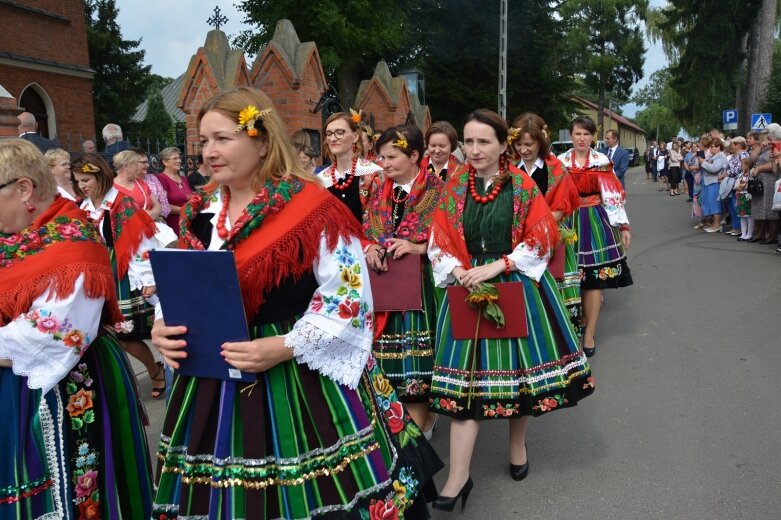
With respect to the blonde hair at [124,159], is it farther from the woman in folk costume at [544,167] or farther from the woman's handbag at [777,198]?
the woman's handbag at [777,198]

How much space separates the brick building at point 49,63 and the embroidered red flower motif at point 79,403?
17.2m

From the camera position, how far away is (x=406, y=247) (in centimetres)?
415

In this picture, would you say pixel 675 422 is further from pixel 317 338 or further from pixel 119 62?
pixel 119 62

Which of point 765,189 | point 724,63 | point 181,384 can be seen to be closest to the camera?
point 181,384

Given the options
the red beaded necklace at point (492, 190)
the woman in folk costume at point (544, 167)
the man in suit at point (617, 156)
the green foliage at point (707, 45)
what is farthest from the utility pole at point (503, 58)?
the red beaded necklace at point (492, 190)

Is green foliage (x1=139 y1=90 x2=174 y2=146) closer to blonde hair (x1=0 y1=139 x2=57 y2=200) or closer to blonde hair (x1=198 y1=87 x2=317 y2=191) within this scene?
blonde hair (x1=0 y1=139 x2=57 y2=200)

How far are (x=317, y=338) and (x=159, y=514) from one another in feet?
2.66

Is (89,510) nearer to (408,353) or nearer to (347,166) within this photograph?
(408,353)

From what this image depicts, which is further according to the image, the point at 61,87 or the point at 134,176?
the point at 61,87

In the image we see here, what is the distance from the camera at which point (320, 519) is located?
7.27 ft

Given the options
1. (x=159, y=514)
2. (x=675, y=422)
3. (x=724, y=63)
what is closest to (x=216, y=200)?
(x=159, y=514)

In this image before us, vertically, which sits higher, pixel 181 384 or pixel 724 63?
pixel 724 63

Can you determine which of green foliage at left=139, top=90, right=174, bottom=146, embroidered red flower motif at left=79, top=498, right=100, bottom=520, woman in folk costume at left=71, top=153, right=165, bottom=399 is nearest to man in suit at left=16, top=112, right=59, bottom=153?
woman in folk costume at left=71, top=153, right=165, bottom=399

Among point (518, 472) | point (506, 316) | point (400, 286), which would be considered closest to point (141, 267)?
point (400, 286)
